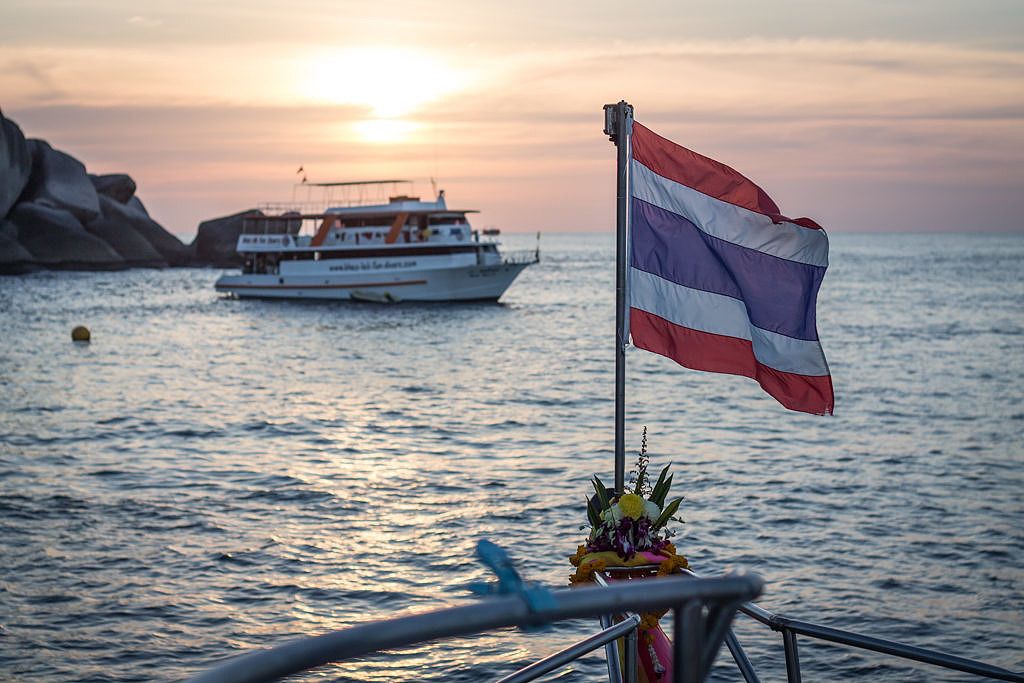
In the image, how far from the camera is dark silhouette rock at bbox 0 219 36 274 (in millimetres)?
104438

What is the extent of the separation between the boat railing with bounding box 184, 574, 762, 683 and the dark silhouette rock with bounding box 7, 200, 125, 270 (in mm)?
115534

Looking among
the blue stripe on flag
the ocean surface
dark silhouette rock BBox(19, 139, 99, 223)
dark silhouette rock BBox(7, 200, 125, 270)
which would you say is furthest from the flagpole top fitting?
dark silhouette rock BBox(19, 139, 99, 223)

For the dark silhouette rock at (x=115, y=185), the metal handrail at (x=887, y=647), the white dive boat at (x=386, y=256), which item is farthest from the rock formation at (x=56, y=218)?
the metal handrail at (x=887, y=647)

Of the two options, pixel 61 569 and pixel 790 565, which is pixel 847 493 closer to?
pixel 790 565

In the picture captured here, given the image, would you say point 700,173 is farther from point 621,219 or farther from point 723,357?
point 723,357

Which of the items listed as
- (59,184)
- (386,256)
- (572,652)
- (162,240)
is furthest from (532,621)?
(162,240)

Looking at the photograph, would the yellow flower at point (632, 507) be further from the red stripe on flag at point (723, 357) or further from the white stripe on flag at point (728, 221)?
the white stripe on flag at point (728, 221)

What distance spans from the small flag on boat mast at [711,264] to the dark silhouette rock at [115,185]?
139m

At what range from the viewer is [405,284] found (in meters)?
65.6

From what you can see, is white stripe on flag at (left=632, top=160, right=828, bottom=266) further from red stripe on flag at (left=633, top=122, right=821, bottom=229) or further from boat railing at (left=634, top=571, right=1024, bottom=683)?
boat railing at (left=634, top=571, right=1024, bottom=683)

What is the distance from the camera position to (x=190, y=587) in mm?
12695

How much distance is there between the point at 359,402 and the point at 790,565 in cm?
→ 1868

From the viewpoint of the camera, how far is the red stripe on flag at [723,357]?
6.99m

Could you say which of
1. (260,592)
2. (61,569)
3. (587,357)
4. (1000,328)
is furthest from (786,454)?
(1000,328)
